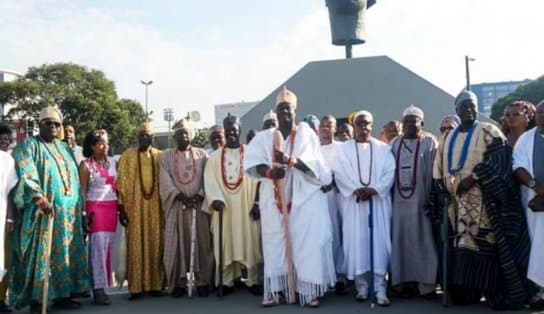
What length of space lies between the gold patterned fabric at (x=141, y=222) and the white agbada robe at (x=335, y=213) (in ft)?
6.55

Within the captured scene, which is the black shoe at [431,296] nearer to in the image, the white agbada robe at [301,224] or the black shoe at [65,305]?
the white agbada robe at [301,224]

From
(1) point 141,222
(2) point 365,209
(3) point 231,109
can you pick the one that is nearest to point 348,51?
(2) point 365,209

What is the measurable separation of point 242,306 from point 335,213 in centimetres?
158

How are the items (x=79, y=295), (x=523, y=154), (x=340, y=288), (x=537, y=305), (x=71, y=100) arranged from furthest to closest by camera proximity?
(x=71, y=100) → (x=340, y=288) → (x=79, y=295) → (x=537, y=305) → (x=523, y=154)

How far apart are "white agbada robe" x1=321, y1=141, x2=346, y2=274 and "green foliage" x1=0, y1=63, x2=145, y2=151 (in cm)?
3340

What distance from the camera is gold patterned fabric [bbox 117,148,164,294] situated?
6809mm

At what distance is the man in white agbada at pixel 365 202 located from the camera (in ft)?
20.5

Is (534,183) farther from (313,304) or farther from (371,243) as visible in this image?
(313,304)

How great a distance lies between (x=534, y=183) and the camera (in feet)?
18.2

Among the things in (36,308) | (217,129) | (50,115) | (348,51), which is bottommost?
(36,308)

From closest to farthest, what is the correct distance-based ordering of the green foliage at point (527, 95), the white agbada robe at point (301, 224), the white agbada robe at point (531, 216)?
the white agbada robe at point (531, 216) → the white agbada robe at point (301, 224) → the green foliage at point (527, 95)

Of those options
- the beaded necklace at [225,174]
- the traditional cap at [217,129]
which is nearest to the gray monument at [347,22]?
the traditional cap at [217,129]

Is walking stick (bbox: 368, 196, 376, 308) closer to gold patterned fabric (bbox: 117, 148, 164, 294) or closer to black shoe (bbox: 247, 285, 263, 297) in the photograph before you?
black shoe (bbox: 247, 285, 263, 297)

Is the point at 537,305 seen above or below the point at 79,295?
below
